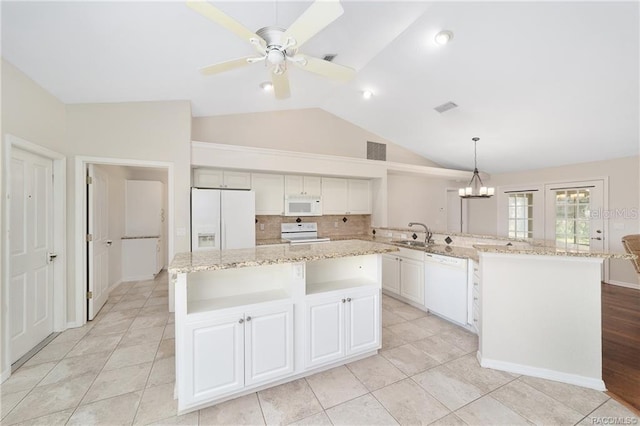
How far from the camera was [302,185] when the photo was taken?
4785mm

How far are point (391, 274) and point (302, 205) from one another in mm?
1936

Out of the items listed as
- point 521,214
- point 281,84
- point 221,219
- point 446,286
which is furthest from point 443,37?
point 521,214

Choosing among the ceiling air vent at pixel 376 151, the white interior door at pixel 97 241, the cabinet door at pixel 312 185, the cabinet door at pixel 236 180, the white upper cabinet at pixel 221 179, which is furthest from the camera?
the ceiling air vent at pixel 376 151

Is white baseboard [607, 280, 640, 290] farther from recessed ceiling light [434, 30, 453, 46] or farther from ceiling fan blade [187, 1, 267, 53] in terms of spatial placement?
ceiling fan blade [187, 1, 267, 53]

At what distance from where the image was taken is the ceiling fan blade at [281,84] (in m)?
2.13

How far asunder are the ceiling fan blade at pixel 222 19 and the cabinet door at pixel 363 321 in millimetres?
2072

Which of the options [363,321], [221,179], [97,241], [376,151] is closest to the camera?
[363,321]

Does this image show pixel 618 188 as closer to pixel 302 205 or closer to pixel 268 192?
pixel 302 205

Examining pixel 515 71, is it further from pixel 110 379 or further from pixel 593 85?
pixel 110 379

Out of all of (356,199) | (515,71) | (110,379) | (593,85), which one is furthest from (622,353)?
(110,379)

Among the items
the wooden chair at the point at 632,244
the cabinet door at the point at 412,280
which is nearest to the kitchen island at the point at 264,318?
the cabinet door at the point at 412,280

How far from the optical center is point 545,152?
4.80 meters

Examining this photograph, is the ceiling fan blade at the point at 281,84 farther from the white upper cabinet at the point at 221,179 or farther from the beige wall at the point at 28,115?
the beige wall at the point at 28,115

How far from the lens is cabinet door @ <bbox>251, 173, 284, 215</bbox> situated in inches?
176
